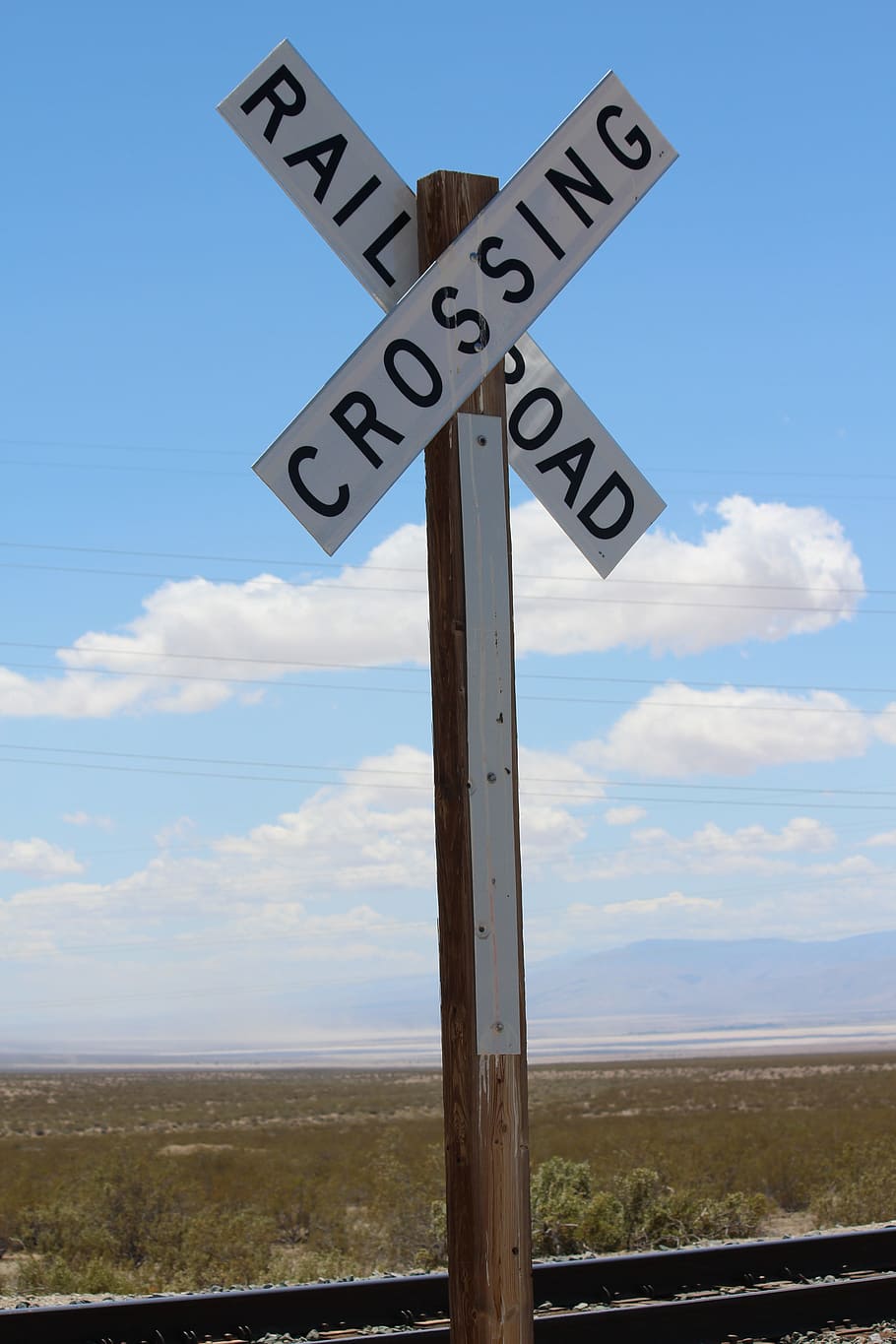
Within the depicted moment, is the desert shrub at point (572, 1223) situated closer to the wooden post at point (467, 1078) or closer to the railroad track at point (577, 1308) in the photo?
the railroad track at point (577, 1308)

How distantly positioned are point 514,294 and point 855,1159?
1804 cm

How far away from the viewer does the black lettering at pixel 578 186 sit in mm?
3393

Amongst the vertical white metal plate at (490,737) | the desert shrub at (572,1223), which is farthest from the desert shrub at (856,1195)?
the vertical white metal plate at (490,737)

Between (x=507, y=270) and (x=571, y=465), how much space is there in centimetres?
50

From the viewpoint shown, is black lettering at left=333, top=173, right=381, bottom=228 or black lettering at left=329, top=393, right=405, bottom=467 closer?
black lettering at left=329, top=393, right=405, bottom=467

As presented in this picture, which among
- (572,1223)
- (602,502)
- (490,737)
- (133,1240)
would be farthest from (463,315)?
(133,1240)

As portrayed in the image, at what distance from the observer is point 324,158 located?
3320mm

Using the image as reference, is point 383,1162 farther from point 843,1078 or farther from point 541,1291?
point 843,1078

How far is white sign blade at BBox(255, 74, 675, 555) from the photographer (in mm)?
3043

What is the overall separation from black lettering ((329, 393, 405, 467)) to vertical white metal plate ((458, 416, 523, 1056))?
0.23 metres

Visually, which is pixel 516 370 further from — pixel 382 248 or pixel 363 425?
pixel 363 425

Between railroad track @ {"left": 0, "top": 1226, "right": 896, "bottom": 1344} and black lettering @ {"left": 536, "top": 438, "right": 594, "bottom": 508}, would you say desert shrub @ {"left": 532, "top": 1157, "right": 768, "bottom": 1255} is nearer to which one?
railroad track @ {"left": 0, "top": 1226, "right": 896, "bottom": 1344}

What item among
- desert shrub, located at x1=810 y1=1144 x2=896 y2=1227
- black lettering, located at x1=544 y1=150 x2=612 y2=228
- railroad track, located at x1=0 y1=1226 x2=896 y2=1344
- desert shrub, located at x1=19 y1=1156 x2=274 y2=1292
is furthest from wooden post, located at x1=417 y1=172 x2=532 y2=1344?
desert shrub, located at x1=810 y1=1144 x2=896 y2=1227

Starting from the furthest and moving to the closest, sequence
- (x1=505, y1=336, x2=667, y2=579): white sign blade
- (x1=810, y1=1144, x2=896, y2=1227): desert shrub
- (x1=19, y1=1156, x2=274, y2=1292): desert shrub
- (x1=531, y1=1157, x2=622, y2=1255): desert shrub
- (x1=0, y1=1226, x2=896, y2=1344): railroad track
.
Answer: (x1=810, y1=1144, x2=896, y2=1227): desert shrub < (x1=531, y1=1157, x2=622, y2=1255): desert shrub < (x1=19, y1=1156, x2=274, y2=1292): desert shrub < (x1=0, y1=1226, x2=896, y2=1344): railroad track < (x1=505, y1=336, x2=667, y2=579): white sign blade
